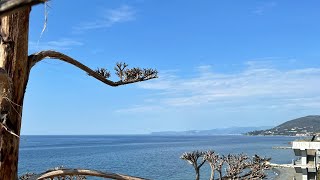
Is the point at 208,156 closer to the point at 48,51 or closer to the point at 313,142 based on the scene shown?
the point at 48,51

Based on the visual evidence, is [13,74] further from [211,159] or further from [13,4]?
[211,159]

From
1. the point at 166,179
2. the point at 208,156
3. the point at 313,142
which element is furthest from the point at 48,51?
the point at 166,179

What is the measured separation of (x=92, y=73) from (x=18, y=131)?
1.44 metres

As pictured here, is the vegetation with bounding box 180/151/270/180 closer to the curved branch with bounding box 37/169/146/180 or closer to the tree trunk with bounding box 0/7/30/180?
the curved branch with bounding box 37/169/146/180

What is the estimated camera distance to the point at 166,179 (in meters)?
60.5

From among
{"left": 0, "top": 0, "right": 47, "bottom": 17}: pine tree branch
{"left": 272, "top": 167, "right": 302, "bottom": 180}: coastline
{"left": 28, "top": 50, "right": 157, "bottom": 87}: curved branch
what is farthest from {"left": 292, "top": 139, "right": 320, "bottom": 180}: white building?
{"left": 0, "top": 0, "right": 47, "bottom": 17}: pine tree branch

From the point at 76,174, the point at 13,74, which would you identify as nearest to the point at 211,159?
the point at 76,174

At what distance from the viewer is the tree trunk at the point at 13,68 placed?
3387 mm

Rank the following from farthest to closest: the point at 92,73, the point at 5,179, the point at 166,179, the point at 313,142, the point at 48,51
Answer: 1. the point at 166,179
2. the point at 313,142
3. the point at 92,73
4. the point at 48,51
5. the point at 5,179

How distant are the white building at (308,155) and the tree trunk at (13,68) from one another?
161ft

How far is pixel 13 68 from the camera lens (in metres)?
3.46

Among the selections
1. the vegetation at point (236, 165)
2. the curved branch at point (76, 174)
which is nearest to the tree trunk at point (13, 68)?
the curved branch at point (76, 174)

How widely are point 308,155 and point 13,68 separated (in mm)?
50802

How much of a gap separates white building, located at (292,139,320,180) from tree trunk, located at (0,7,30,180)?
4910 centimetres
